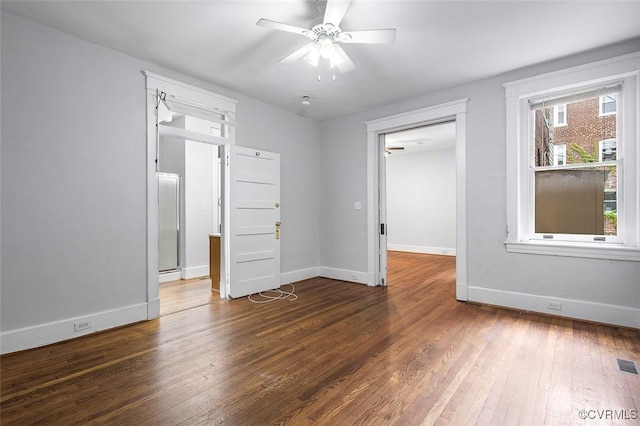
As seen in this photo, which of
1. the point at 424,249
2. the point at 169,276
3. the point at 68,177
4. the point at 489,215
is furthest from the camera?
the point at 424,249

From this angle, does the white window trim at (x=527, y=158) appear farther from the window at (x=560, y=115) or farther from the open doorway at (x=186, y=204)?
the open doorway at (x=186, y=204)

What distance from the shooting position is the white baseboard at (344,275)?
5074 mm

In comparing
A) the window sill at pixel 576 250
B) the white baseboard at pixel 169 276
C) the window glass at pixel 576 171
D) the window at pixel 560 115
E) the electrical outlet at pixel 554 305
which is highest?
the window at pixel 560 115

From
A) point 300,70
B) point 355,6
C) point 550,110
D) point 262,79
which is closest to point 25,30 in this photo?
point 262,79

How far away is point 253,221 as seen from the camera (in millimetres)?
4512

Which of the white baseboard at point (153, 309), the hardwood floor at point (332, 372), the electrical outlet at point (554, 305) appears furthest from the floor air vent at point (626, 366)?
the white baseboard at point (153, 309)

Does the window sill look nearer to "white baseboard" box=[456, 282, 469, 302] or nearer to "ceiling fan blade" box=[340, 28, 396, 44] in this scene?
"white baseboard" box=[456, 282, 469, 302]

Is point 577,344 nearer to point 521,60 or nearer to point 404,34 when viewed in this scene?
point 521,60

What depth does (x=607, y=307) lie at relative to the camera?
3.14 meters

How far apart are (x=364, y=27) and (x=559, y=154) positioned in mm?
2707

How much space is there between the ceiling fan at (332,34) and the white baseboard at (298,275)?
3286 mm

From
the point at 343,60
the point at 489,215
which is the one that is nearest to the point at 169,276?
the point at 343,60

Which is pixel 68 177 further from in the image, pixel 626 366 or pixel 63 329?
pixel 626 366
